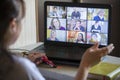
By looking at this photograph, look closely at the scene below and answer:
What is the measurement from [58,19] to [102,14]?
1.03ft

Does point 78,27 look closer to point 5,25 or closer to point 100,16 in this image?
point 100,16

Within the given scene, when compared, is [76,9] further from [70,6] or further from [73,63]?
[73,63]

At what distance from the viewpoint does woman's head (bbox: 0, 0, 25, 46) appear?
824mm

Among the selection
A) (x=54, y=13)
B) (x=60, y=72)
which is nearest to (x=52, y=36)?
(x=54, y=13)

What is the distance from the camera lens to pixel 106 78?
4.62 feet

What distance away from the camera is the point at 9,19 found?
841 mm

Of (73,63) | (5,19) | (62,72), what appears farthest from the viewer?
(73,63)

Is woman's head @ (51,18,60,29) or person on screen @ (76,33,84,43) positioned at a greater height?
woman's head @ (51,18,60,29)

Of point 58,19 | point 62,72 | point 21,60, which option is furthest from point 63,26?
point 21,60

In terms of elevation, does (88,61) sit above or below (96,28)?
below

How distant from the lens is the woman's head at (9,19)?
824mm

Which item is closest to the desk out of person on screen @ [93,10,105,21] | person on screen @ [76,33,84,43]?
person on screen @ [76,33,84,43]

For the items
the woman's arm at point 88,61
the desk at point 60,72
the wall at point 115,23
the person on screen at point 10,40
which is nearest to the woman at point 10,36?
the person on screen at point 10,40

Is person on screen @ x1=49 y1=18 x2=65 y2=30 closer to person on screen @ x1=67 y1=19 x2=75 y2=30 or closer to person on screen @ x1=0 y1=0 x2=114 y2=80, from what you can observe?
person on screen @ x1=67 y1=19 x2=75 y2=30
